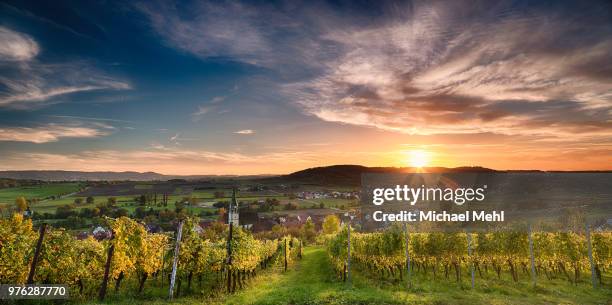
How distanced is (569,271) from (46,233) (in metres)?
28.0

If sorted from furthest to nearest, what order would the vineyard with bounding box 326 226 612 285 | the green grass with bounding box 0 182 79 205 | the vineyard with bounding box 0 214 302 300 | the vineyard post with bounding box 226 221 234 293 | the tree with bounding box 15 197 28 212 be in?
the green grass with bounding box 0 182 79 205 → the tree with bounding box 15 197 28 212 → the vineyard with bounding box 326 226 612 285 → the vineyard post with bounding box 226 221 234 293 → the vineyard with bounding box 0 214 302 300

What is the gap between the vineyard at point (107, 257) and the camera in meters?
13.0

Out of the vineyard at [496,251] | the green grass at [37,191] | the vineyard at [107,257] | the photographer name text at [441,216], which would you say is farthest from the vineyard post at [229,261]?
the green grass at [37,191]

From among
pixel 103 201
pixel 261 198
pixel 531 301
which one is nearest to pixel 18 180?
pixel 103 201

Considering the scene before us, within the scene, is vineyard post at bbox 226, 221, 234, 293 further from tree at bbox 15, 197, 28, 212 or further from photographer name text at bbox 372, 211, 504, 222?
tree at bbox 15, 197, 28, 212

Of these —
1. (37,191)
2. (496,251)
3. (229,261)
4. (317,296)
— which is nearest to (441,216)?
(496,251)

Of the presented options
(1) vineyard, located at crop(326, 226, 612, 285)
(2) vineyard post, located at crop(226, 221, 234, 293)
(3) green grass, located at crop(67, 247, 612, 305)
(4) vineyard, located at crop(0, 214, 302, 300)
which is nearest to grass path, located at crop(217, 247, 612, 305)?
(3) green grass, located at crop(67, 247, 612, 305)

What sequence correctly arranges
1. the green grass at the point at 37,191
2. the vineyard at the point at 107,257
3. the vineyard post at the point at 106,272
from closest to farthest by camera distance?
the vineyard at the point at 107,257, the vineyard post at the point at 106,272, the green grass at the point at 37,191

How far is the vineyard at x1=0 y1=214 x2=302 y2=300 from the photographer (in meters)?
13.0

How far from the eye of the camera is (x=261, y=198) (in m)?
136

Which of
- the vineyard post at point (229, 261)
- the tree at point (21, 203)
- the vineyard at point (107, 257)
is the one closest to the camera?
the vineyard at point (107, 257)

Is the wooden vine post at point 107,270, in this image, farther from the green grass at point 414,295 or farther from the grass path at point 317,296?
the grass path at point 317,296

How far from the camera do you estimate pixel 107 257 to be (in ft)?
46.4

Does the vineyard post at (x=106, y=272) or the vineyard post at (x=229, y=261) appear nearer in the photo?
the vineyard post at (x=106, y=272)
